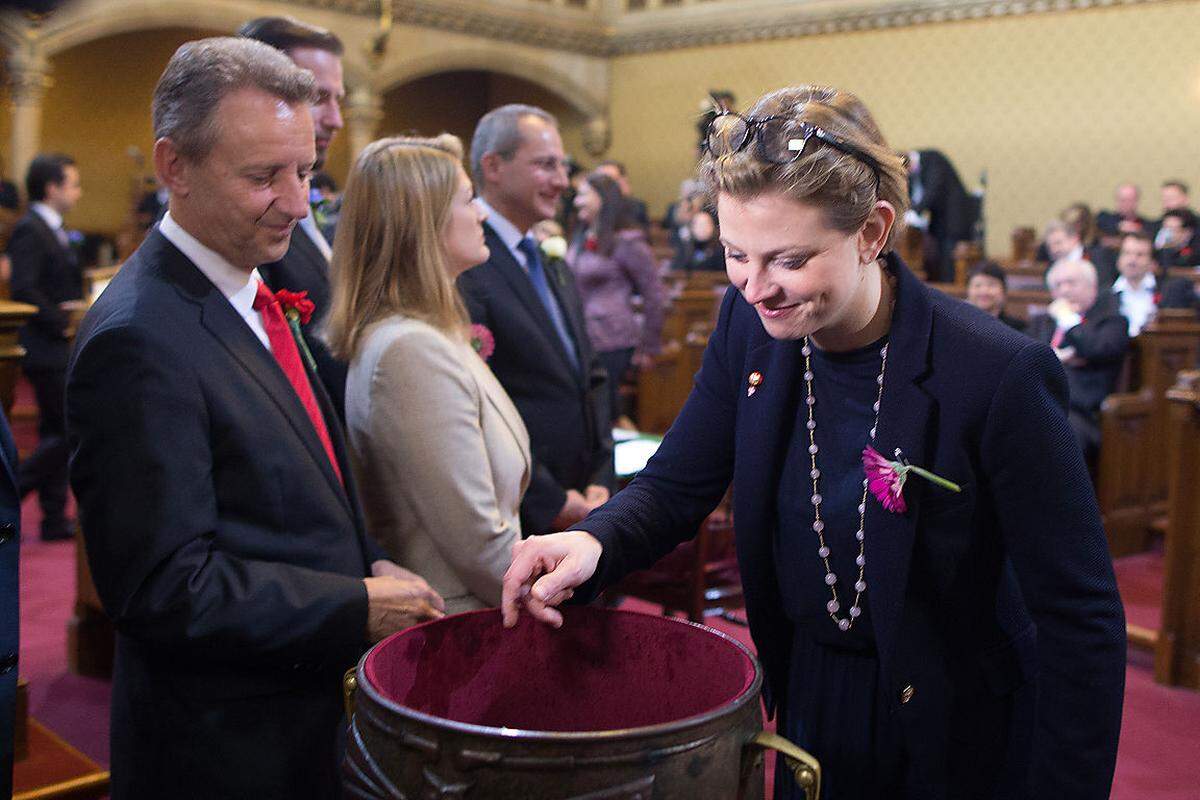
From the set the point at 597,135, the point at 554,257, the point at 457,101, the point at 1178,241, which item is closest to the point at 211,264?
the point at 554,257

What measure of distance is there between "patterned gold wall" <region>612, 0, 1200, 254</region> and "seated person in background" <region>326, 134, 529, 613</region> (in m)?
10.9

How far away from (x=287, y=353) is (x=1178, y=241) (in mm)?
8742

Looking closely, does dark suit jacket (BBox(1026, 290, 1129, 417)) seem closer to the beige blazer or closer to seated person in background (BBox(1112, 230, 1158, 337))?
seated person in background (BBox(1112, 230, 1158, 337))

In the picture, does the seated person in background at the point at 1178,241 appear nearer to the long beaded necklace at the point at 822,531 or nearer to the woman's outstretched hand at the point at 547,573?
the long beaded necklace at the point at 822,531

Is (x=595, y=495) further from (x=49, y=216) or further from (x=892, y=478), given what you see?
(x=49, y=216)

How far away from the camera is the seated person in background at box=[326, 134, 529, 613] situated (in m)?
1.94

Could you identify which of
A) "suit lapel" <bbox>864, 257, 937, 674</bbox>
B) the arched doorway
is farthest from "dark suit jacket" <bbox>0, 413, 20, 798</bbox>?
the arched doorway

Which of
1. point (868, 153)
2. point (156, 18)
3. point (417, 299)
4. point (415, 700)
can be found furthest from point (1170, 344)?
point (156, 18)

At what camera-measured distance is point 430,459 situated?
1.93 metres

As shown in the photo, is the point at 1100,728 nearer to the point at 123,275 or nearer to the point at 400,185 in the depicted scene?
the point at 123,275

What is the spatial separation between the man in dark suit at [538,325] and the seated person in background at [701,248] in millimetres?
5929

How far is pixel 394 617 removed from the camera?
154 centimetres

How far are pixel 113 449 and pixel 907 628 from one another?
0.91 m

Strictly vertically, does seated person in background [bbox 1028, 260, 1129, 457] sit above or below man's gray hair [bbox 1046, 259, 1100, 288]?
below
